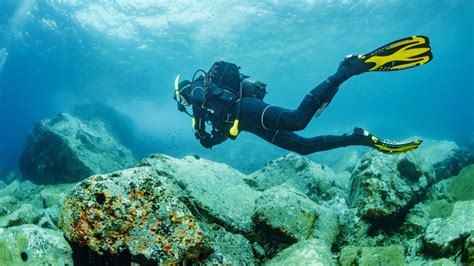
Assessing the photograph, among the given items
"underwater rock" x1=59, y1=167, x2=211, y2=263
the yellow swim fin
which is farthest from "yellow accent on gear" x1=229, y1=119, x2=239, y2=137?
"underwater rock" x1=59, y1=167, x2=211, y2=263

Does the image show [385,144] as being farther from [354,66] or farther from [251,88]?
[251,88]

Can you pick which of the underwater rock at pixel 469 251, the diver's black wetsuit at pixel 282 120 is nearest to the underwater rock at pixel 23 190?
the diver's black wetsuit at pixel 282 120

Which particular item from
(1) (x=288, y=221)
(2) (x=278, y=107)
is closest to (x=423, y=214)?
(1) (x=288, y=221)

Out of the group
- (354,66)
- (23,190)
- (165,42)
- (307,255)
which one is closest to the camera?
(307,255)

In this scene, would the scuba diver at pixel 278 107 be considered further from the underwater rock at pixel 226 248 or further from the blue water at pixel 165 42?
the blue water at pixel 165 42

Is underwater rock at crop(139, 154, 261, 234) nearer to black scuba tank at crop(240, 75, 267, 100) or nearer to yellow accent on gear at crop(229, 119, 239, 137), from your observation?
yellow accent on gear at crop(229, 119, 239, 137)

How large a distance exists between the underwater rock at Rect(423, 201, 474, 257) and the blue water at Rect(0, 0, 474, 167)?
83.2 ft

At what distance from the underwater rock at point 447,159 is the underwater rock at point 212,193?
18.8 ft

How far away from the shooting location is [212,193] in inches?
185

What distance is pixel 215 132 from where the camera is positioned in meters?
6.32

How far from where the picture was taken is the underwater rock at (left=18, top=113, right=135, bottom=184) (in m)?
13.1

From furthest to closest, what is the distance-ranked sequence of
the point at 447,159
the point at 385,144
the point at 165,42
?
the point at 165,42, the point at 447,159, the point at 385,144

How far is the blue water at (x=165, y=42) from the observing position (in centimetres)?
2742

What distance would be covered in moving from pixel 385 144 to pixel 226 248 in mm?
3728
